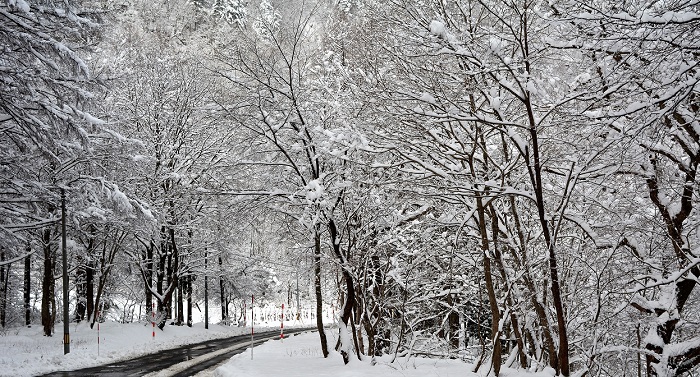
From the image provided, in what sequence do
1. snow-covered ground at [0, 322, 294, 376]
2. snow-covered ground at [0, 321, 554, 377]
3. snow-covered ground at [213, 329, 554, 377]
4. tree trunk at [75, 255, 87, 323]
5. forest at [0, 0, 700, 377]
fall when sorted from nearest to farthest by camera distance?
forest at [0, 0, 700, 377] → snow-covered ground at [213, 329, 554, 377] → snow-covered ground at [0, 321, 554, 377] → snow-covered ground at [0, 322, 294, 376] → tree trunk at [75, 255, 87, 323]

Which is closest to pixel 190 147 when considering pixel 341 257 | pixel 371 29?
pixel 341 257

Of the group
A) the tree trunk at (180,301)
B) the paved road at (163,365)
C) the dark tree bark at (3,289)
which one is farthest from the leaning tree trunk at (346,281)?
the dark tree bark at (3,289)

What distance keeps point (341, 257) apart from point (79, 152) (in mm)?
10577

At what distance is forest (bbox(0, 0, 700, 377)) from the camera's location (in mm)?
6242

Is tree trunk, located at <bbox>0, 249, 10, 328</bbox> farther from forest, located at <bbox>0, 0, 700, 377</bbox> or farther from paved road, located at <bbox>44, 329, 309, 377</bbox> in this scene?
paved road, located at <bbox>44, 329, 309, 377</bbox>

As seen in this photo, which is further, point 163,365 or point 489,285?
point 163,365

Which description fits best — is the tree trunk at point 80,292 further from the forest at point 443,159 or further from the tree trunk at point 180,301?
the forest at point 443,159

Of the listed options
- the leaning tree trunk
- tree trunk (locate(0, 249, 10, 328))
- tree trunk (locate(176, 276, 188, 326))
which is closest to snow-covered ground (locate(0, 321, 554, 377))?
the leaning tree trunk

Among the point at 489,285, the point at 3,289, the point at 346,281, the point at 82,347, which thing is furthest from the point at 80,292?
the point at 489,285

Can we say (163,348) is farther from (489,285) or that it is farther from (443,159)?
(489,285)

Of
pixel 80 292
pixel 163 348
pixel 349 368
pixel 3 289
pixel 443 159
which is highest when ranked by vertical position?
pixel 443 159

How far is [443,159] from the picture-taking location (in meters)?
9.08

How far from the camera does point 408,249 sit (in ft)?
38.1

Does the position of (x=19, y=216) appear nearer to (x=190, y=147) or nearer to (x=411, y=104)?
(x=190, y=147)
